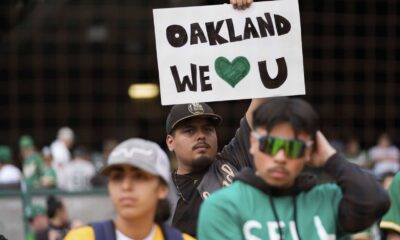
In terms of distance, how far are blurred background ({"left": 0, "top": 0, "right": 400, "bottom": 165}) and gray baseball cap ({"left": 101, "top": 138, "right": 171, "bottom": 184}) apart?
16221 mm

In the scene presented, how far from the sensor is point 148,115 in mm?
22703

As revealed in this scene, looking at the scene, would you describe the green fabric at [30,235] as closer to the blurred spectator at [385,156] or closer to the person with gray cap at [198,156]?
the blurred spectator at [385,156]

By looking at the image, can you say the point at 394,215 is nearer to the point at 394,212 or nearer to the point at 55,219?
the point at 394,212

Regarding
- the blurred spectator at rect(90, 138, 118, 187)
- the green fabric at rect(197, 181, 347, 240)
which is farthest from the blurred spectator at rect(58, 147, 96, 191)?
the green fabric at rect(197, 181, 347, 240)

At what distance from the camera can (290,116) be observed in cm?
459

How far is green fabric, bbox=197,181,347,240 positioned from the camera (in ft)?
15.0

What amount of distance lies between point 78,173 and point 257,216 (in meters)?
13.3

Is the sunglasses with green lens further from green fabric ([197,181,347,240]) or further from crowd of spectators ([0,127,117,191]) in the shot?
crowd of spectators ([0,127,117,191])

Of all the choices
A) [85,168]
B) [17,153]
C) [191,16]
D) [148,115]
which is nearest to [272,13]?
[191,16]

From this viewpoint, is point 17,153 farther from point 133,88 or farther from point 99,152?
point 133,88

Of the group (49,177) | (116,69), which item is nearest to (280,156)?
(49,177)

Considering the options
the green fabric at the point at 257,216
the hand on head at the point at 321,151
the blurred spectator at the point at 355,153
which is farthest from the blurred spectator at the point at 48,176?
the green fabric at the point at 257,216

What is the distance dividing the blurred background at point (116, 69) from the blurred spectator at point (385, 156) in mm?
1776

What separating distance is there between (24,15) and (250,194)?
1669 cm
